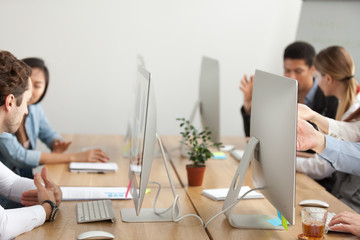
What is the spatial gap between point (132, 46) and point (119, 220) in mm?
2969

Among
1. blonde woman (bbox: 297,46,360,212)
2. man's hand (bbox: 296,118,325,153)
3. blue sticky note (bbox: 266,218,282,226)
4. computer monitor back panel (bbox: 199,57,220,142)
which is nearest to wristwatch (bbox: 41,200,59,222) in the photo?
blue sticky note (bbox: 266,218,282,226)

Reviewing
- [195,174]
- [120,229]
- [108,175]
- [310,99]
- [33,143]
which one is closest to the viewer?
[120,229]

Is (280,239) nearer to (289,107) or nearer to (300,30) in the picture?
(289,107)

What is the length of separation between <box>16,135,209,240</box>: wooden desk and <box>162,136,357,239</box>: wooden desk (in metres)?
0.05

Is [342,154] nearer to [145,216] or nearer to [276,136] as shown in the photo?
[276,136]

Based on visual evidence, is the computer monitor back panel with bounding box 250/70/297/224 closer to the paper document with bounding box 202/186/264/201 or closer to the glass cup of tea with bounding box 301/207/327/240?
the glass cup of tea with bounding box 301/207/327/240

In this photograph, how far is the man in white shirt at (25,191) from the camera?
1565 mm

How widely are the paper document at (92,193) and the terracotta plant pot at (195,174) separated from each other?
0.31 metres

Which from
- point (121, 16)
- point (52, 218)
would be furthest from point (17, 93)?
point (121, 16)

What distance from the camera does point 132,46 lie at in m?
4.51

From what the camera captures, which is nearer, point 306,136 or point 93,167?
point 306,136

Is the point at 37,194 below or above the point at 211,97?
below

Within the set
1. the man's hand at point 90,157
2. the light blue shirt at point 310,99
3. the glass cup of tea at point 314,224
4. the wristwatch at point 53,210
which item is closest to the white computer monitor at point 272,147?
the glass cup of tea at point 314,224

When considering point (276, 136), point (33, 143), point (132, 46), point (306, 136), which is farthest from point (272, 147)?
point (132, 46)
